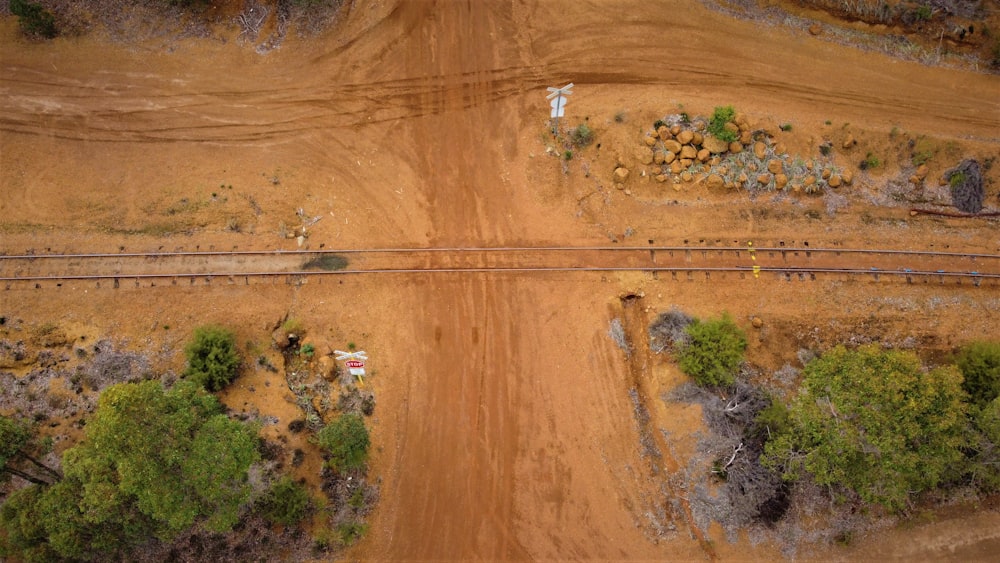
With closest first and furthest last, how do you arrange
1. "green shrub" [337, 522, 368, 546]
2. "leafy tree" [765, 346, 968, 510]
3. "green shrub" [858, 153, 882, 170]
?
"leafy tree" [765, 346, 968, 510] < "green shrub" [337, 522, 368, 546] < "green shrub" [858, 153, 882, 170]

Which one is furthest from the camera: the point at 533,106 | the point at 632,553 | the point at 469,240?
the point at 533,106

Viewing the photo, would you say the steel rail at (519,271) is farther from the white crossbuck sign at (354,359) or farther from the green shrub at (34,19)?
the green shrub at (34,19)

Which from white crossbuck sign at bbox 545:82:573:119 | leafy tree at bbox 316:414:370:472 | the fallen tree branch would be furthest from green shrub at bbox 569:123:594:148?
leafy tree at bbox 316:414:370:472

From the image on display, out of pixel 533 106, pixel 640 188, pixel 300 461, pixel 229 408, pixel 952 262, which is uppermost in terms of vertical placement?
pixel 533 106

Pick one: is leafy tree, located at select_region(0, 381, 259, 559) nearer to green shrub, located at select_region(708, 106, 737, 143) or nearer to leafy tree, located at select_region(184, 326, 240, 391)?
leafy tree, located at select_region(184, 326, 240, 391)

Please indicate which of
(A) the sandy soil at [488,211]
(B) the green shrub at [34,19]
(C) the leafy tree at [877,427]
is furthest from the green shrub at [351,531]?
(B) the green shrub at [34,19]

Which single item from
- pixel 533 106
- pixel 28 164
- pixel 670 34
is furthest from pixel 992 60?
pixel 28 164

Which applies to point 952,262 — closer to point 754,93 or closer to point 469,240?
point 754,93
